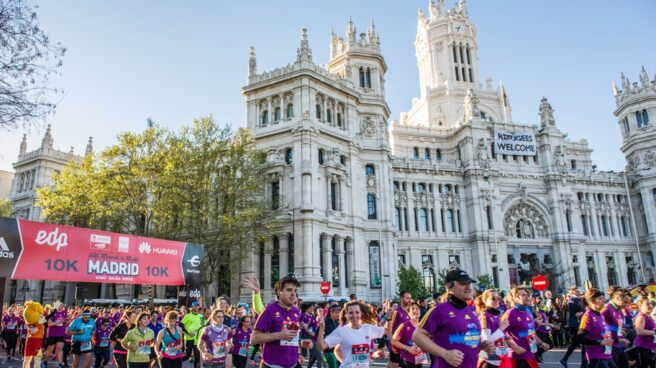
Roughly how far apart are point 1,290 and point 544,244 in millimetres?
55074

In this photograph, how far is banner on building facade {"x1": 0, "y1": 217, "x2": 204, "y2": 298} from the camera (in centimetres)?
1079

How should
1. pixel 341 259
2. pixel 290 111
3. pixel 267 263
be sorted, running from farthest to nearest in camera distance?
pixel 290 111 → pixel 341 259 → pixel 267 263

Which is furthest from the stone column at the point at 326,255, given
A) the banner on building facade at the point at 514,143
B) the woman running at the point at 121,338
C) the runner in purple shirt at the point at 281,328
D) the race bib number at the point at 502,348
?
the runner in purple shirt at the point at 281,328

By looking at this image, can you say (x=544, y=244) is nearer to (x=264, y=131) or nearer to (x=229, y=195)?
(x=264, y=131)

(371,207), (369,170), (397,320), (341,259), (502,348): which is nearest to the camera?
(502,348)

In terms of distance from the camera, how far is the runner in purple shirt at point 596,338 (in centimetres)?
916

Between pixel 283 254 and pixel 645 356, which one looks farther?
pixel 283 254

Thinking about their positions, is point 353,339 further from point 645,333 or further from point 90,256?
point 90,256

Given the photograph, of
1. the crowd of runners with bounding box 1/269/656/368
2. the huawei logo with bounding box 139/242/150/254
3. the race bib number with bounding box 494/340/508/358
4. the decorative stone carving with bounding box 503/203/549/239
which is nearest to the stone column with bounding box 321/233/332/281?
the crowd of runners with bounding box 1/269/656/368

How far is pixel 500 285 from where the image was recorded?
1978 inches

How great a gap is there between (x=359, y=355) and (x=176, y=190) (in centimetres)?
2676

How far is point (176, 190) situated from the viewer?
3148cm

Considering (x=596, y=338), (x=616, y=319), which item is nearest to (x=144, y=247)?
(x=596, y=338)

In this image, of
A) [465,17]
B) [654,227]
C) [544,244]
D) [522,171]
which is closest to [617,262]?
[654,227]
